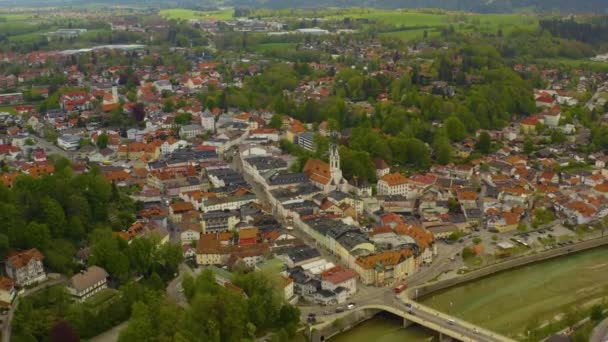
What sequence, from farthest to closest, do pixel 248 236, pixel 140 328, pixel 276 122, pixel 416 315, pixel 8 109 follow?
pixel 8 109
pixel 276 122
pixel 248 236
pixel 416 315
pixel 140 328

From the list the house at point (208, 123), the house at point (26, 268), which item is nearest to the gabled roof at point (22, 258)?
the house at point (26, 268)

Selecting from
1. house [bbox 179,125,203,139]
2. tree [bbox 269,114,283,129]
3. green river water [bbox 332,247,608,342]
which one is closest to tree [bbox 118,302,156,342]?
green river water [bbox 332,247,608,342]

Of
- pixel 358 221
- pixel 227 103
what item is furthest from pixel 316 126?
pixel 358 221

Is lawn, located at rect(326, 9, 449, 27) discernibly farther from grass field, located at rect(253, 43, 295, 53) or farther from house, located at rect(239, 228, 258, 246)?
house, located at rect(239, 228, 258, 246)

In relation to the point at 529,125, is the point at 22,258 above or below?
above

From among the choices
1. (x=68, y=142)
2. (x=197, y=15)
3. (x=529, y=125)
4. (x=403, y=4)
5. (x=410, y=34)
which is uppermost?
(x=403, y=4)

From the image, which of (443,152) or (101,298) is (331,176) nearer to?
(443,152)

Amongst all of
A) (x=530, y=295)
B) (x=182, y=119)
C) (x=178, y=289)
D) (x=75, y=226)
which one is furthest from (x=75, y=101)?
(x=530, y=295)
